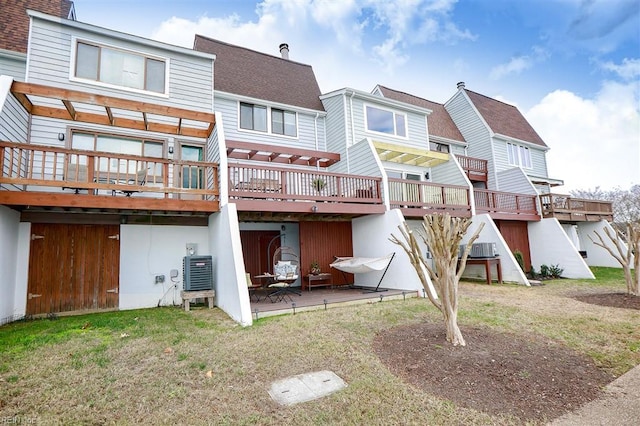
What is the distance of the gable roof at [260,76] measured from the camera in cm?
1223

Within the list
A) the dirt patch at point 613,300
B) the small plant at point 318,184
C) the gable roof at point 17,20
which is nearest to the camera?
the dirt patch at point 613,300

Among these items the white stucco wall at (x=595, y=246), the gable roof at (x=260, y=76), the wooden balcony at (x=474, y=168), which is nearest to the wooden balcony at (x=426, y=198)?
the wooden balcony at (x=474, y=168)

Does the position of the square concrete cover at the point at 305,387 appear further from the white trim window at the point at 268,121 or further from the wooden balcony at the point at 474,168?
the wooden balcony at the point at 474,168

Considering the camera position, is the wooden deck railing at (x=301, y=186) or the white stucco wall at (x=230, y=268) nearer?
the white stucco wall at (x=230, y=268)

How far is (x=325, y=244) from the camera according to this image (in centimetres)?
1099

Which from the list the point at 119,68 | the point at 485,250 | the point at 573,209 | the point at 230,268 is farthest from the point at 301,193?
the point at 573,209

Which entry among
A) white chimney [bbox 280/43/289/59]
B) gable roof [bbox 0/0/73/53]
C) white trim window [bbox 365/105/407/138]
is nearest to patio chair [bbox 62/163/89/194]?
gable roof [bbox 0/0/73/53]

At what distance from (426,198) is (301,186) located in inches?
201

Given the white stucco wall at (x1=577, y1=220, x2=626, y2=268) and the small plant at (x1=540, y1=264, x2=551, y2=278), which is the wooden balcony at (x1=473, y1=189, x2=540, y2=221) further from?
the white stucco wall at (x1=577, y1=220, x2=626, y2=268)

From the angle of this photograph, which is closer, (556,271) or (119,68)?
(119,68)

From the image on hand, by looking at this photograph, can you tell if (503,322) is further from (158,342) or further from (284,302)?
(158,342)

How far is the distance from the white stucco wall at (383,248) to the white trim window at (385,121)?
499cm

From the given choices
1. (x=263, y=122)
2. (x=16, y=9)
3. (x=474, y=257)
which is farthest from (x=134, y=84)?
(x=474, y=257)

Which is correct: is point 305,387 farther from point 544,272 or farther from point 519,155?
point 519,155
